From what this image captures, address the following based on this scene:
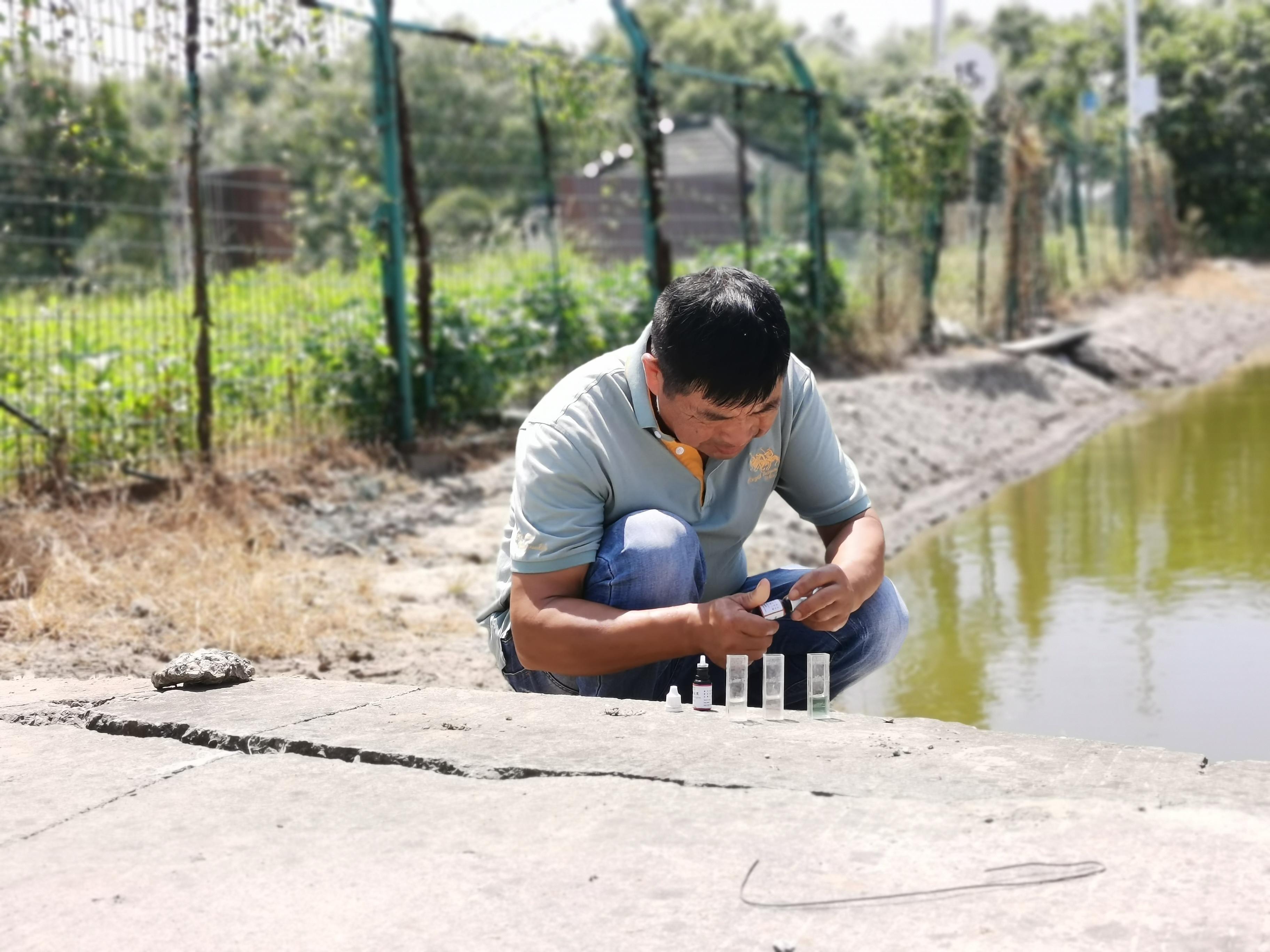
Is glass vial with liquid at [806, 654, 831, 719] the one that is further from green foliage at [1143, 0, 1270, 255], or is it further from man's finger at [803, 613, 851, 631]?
green foliage at [1143, 0, 1270, 255]

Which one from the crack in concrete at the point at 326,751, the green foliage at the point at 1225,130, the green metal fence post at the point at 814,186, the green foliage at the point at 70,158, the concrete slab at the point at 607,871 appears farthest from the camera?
the green foliage at the point at 1225,130

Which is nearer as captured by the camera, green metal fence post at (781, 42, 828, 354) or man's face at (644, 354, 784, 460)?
man's face at (644, 354, 784, 460)

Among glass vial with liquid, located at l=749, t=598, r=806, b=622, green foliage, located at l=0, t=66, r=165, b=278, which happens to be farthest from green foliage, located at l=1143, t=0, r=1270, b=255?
glass vial with liquid, located at l=749, t=598, r=806, b=622

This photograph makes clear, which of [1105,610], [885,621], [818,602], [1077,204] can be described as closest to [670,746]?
[818,602]

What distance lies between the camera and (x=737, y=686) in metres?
2.76

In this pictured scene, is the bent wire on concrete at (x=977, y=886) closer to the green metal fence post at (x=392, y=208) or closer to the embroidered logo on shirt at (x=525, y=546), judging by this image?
the embroidered logo on shirt at (x=525, y=546)

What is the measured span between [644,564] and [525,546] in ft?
0.81

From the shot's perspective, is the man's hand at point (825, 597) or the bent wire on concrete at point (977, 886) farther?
the man's hand at point (825, 597)

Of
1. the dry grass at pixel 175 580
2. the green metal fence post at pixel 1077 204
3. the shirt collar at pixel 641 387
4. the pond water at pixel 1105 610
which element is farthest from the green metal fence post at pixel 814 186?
the shirt collar at pixel 641 387

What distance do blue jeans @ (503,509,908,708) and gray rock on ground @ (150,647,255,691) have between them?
23.6 inches

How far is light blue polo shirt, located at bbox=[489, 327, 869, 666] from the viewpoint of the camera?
2.81 m

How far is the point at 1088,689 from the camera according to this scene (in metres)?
4.35

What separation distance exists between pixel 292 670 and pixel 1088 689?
2.43 meters

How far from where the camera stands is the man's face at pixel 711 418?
107 inches
